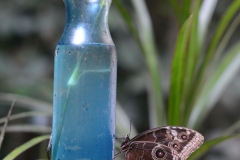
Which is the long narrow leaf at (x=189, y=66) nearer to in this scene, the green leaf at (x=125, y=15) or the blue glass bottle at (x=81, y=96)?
the green leaf at (x=125, y=15)

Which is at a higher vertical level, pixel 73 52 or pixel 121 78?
pixel 73 52

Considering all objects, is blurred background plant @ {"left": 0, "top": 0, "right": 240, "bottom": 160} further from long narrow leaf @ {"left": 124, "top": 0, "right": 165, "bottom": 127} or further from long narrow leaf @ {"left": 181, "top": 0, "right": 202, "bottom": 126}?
long narrow leaf @ {"left": 181, "top": 0, "right": 202, "bottom": 126}

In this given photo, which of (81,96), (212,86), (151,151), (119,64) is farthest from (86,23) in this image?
(119,64)

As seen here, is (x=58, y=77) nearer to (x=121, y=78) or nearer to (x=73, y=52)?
(x=73, y=52)

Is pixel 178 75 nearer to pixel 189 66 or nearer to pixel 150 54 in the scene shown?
pixel 189 66

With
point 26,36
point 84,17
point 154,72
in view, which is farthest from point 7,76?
point 84,17

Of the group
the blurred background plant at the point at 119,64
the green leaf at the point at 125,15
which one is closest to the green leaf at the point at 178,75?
the green leaf at the point at 125,15

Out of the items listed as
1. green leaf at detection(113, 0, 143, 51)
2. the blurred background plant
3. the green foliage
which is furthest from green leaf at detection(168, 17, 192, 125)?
the blurred background plant
